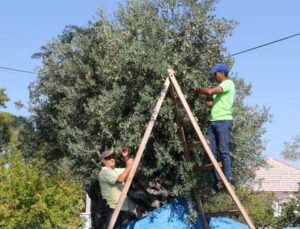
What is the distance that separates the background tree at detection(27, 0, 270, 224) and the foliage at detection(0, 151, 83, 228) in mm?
1001

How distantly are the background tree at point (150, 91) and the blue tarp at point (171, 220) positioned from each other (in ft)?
0.87

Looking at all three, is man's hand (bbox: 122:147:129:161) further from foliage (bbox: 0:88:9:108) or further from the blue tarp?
foliage (bbox: 0:88:9:108)

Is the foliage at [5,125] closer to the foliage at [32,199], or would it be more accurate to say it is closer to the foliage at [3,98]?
the foliage at [3,98]

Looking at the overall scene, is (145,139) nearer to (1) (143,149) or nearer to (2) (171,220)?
(1) (143,149)

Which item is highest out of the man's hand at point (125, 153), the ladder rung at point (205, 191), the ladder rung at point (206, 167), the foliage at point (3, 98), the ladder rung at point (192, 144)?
the foliage at point (3, 98)

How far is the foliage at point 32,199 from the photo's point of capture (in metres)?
9.53

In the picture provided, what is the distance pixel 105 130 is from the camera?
33.3 ft

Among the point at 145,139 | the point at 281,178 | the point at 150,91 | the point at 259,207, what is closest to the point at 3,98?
the point at 281,178

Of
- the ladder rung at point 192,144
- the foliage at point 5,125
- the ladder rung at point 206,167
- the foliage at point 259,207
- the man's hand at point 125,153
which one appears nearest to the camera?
the ladder rung at point 206,167

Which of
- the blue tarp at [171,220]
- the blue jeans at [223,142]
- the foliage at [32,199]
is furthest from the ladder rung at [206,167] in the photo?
the foliage at [32,199]

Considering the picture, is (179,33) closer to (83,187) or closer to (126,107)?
(126,107)

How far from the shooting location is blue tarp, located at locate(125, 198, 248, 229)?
953 centimetres

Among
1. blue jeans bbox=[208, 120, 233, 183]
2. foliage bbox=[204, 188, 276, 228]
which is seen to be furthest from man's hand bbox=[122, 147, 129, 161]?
foliage bbox=[204, 188, 276, 228]

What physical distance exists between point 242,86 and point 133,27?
276 centimetres
